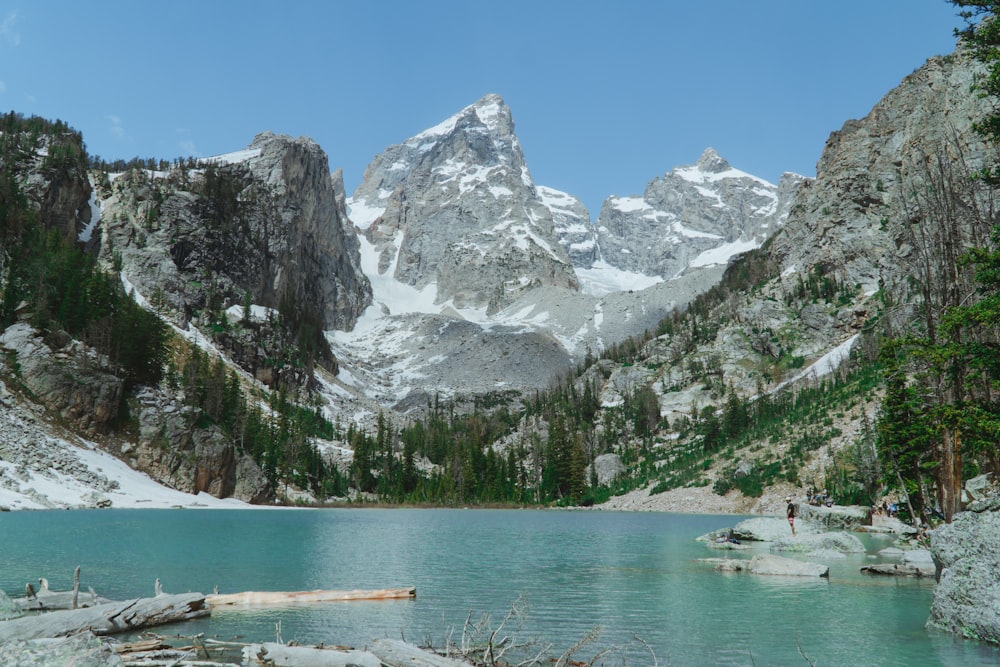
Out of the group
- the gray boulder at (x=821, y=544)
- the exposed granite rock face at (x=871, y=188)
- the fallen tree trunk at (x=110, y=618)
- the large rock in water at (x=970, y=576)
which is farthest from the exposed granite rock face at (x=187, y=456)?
the exposed granite rock face at (x=871, y=188)

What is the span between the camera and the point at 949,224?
24.7 metres

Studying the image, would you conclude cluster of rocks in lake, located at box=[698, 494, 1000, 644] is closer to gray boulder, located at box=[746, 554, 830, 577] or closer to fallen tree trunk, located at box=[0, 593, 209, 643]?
gray boulder, located at box=[746, 554, 830, 577]

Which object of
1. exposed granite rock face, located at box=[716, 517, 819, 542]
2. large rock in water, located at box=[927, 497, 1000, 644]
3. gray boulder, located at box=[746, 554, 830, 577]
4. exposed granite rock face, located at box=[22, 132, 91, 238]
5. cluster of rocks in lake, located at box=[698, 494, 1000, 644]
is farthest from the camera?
exposed granite rock face, located at box=[22, 132, 91, 238]

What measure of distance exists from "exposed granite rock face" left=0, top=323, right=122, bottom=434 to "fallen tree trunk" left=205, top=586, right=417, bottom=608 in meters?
75.5

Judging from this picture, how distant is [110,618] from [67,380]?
7999 cm

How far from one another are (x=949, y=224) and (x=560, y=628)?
20110 mm

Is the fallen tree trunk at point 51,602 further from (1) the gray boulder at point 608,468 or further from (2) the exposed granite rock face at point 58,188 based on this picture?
(2) the exposed granite rock face at point 58,188

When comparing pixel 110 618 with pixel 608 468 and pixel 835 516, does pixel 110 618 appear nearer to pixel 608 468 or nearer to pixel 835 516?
pixel 835 516

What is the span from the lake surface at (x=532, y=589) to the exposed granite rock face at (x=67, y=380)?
139 ft

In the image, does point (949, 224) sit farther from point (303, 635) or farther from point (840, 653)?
point (303, 635)

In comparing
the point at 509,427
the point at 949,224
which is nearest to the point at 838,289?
the point at 509,427

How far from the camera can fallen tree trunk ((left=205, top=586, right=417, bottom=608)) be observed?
19734mm

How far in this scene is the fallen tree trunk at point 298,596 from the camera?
64.7 feet

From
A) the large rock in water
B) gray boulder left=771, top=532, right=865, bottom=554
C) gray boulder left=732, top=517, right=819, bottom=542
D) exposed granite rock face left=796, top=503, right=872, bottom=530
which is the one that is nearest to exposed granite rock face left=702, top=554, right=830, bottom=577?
gray boulder left=771, top=532, right=865, bottom=554
